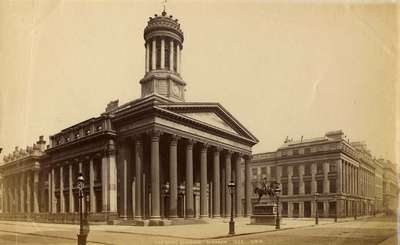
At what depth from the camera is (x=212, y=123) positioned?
90.5 feet

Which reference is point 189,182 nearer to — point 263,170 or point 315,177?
point 315,177

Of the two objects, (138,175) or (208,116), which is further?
(208,116)

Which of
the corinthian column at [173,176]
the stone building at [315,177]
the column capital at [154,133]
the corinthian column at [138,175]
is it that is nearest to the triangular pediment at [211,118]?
the corinthian column at [173,176]

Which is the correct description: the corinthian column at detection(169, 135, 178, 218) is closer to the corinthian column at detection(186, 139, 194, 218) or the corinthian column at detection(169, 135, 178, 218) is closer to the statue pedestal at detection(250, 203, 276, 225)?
the corinthian column at detection(186, 139, 194, 218)

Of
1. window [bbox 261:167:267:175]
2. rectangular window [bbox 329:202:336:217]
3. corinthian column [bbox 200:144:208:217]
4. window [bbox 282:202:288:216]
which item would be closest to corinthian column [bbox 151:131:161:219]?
corinthian column [bbox 200:144:208:217]

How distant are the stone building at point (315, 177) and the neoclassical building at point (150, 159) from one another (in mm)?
4055

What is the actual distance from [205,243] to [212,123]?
565 inches

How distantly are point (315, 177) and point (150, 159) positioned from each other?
12527mm

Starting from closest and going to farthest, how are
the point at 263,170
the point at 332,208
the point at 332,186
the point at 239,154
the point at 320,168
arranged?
the point at 332,208, the point at 332,186, the point at 239,154, the point at 320,168, the point at 263,170

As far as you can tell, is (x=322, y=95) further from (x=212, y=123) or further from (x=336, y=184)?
(x=336, y=184)

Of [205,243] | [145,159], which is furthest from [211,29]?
[145,159]

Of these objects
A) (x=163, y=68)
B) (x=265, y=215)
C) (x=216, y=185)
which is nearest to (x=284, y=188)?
(x=216, y=185)

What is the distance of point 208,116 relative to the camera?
1049 inches

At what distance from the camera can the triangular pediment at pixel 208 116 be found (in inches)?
965
